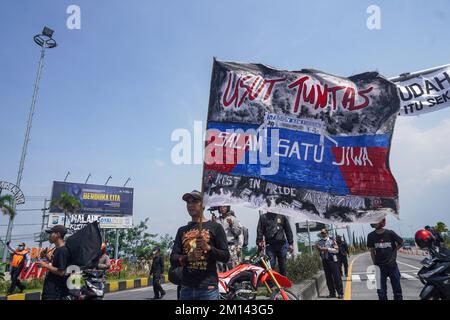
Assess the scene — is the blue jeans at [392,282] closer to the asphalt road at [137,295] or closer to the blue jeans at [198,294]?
the blue jeans at [198,294]

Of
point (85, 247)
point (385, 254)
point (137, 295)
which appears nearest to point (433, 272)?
point (385, 254)

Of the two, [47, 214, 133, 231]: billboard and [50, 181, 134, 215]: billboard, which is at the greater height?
[50, 181, 134, 215]: billboard


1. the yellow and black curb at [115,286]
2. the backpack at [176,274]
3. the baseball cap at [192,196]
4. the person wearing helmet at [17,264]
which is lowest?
the yellow and black curb at [115,286]

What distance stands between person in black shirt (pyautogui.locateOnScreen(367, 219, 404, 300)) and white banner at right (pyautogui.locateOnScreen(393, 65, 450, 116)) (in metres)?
1.92

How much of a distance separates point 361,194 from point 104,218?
36.7 metres

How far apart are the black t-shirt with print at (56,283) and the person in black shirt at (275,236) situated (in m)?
3.22

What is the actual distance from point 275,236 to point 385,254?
1842mm

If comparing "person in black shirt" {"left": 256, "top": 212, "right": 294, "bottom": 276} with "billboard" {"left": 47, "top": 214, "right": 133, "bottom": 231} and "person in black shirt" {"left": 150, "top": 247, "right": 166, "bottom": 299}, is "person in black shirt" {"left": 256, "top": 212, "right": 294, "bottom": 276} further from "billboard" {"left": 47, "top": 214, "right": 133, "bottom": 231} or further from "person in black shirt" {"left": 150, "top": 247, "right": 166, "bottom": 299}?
"billboard" {"left": 47, "top": 214, "right": 133, "bottom": 231}

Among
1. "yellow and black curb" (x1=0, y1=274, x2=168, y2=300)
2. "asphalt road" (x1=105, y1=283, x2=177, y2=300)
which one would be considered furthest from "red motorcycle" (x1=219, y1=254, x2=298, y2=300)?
"yellow and black curb" (x1=0, y1=274, x2=168, y2=300)

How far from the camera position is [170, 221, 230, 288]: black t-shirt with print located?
3088 millimetres

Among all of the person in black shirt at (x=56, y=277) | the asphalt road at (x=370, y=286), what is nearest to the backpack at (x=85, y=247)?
the person in black shirt at (x=56, y=277)

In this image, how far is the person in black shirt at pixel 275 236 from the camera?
20.1 feet

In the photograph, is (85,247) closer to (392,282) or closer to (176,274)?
(176,274)
